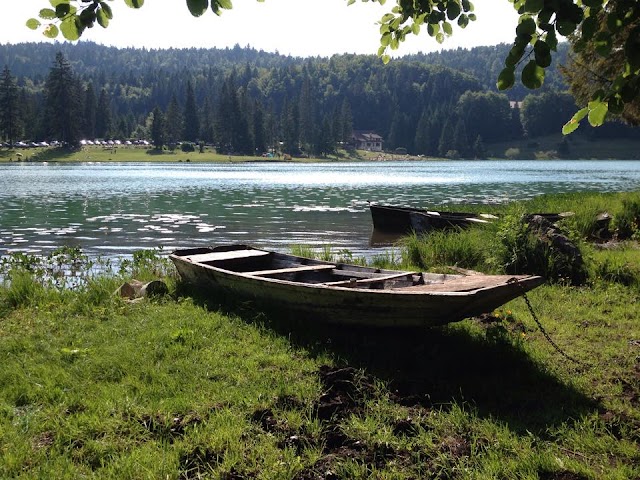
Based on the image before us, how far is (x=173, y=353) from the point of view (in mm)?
6984

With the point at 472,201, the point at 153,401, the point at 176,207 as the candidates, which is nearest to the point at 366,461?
the point at 153,401

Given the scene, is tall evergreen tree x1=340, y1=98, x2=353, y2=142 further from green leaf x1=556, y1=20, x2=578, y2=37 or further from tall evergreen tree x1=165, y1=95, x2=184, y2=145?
green leaf x1=556, y1=20, x2=578, y2=37

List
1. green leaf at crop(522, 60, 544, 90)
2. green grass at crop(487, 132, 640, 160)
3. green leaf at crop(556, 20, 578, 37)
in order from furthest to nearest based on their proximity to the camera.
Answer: green grass at crop(487, 132, 640, 160) → green leaf at crop(522, 60, 544, 90) → green leaf at crop(556, 20, 578, 37)

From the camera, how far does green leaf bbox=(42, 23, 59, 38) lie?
3.56 metres

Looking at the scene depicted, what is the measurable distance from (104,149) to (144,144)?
22.6 metres

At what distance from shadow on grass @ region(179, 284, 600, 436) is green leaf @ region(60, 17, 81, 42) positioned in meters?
4.18

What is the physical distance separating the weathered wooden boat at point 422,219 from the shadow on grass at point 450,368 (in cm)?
988

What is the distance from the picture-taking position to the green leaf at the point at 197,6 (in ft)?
11.1

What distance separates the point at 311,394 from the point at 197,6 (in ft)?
12.5

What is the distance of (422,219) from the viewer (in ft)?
66.3

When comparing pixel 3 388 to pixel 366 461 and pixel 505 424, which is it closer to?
pixel 366 461

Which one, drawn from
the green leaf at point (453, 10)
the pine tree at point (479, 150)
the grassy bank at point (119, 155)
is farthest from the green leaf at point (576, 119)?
the pine tree at point (479, 150)

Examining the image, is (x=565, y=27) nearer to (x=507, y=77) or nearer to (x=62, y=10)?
(x=507, y=77)

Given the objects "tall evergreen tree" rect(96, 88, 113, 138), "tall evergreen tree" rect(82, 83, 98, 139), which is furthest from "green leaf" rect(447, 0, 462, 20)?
"tall evergreen tree" rect(96, 88, 113, 138)
